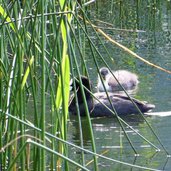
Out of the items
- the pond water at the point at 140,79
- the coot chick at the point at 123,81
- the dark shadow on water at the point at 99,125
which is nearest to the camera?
the pond water at the point at 140,79

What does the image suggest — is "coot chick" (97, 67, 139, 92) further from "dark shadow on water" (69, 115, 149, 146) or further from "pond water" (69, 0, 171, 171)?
"dark shadow on water" (69, 115, 149, 146)

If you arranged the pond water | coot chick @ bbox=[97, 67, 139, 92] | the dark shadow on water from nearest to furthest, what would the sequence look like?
the pond water < the dark shadow on water < coot chick @ bbox=[97, 67, 139, 92]

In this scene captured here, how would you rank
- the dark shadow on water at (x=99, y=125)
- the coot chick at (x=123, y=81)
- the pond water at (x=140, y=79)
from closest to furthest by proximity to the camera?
the pond water at (x=140, y=79), the dark shadow on water at (x=99, y=125), the coot chick at (x=123, y=81)

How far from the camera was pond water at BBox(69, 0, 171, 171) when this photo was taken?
203 inches

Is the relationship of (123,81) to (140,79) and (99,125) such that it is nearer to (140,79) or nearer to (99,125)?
(140,79)

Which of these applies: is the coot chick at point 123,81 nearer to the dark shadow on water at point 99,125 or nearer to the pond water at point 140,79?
the pond water at point 140,79

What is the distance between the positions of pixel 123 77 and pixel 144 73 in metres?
0.44

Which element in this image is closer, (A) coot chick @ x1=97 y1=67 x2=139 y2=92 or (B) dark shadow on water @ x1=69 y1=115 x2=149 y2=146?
(B) dark shadow on water @ x1=69 y1=115 x2=149 y2=146

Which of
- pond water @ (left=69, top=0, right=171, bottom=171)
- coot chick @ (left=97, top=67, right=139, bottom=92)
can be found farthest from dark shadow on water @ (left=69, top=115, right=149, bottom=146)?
coot chick @ (left=97, top=67, right=139, bottom=92)

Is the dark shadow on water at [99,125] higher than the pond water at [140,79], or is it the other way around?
the pond water at [140,79]

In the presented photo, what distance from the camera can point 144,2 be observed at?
1577 centimetres

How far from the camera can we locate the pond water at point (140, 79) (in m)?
5.16

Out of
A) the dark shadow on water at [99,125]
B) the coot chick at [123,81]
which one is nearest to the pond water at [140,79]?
the dark shadow on water at [99,125]

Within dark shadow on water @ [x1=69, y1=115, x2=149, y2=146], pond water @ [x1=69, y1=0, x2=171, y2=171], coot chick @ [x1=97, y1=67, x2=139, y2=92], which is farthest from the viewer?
coot chick @ [x1=97, y1=67, x2=139, y2=92]
